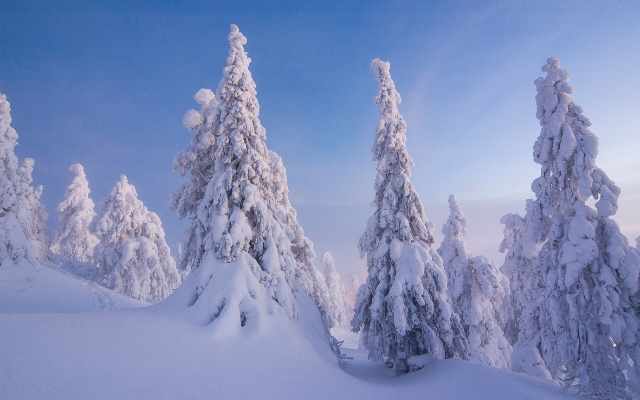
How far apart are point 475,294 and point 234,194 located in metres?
16.5

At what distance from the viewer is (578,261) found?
10.5 meters

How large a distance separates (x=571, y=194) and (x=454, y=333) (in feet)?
22.7

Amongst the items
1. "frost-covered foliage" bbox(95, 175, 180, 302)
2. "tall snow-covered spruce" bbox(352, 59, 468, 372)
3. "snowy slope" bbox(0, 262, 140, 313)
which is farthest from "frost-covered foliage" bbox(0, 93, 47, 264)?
"tall snow-covered spruce" bbox(352, 59, 468, 372)

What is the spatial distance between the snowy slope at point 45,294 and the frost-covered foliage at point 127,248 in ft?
18.5

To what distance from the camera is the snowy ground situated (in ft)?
21.8

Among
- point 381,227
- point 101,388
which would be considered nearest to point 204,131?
point 381,227

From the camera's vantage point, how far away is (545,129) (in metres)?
12.0

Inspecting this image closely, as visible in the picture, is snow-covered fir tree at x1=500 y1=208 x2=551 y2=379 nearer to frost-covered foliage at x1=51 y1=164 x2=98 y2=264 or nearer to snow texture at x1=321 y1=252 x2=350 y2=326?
snow texture at x1=321 y1=252 x2=350 y2=326

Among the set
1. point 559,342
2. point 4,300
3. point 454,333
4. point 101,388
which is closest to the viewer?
point 101,388

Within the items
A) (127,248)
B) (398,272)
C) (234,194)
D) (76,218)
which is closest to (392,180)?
(398,272)

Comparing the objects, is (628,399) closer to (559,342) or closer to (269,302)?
(559,342)

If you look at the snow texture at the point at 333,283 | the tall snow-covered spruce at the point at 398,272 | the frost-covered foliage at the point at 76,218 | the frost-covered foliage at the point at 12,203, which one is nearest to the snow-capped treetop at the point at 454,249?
the tall snow-covered spruce at the point at 398,272

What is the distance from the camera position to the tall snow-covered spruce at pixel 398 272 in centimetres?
1323

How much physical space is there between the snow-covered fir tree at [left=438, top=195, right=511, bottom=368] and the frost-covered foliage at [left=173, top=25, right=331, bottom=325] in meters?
10.2
